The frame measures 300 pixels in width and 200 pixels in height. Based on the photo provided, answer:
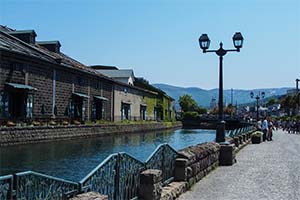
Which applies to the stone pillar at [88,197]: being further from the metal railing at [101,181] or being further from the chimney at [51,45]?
the chimney at [51,45]

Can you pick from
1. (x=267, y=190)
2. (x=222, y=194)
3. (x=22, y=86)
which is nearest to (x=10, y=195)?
(x=222, y=194)

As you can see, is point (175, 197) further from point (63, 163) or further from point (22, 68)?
point (22, 68)

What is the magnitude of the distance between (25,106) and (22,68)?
10.3 feet

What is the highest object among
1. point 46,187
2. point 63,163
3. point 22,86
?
point 22,86

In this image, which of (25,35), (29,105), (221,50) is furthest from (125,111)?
(221,50)

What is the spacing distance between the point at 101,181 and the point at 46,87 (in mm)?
34172

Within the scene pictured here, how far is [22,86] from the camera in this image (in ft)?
111

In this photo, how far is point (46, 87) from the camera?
3906 centimetres

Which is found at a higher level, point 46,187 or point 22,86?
point 22,86

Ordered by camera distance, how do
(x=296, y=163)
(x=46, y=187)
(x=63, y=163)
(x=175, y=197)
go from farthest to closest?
1. (x=63, y=163)
2. (x=296, y=163)
3. (x=175, y=197)
4. (x=46, y=187)

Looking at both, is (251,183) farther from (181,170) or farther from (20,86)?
(20,86)

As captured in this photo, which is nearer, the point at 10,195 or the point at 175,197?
the point at 10,195

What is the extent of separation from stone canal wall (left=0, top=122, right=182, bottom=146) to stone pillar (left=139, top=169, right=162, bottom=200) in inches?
764

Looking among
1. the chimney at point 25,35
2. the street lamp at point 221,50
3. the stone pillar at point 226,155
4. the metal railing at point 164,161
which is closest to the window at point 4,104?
the chimney at point 25,35
